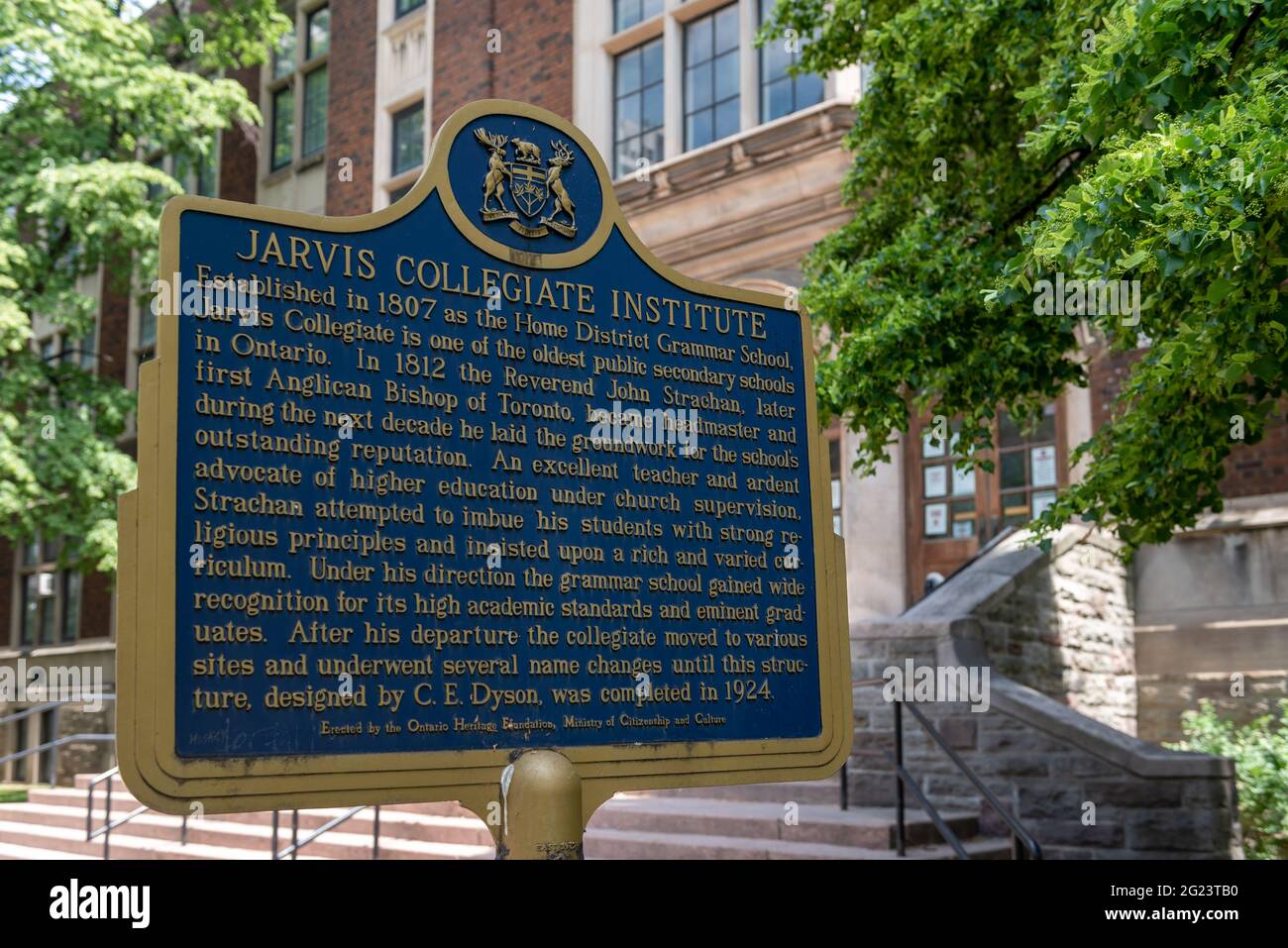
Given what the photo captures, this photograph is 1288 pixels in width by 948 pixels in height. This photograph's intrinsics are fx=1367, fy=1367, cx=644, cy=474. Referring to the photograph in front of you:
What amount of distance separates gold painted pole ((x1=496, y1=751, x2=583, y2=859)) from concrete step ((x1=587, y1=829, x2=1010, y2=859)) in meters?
5.03

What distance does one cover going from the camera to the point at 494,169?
5.03 meters

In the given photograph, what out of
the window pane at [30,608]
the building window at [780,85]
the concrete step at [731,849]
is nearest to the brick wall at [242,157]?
the window pane at [30,608]

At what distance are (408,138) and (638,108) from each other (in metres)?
5.42

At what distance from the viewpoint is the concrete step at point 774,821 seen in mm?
9523

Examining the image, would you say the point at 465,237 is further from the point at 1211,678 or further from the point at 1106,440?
the point at 1211,678

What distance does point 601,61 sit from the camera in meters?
19.4

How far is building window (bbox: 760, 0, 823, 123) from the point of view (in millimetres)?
16594

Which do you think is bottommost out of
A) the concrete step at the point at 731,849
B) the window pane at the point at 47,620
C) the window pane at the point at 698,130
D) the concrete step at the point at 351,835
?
the concrete step at the point at 351,835

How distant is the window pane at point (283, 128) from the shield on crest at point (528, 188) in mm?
21321

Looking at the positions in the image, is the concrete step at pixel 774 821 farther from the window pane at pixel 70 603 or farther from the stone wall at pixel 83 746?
the window pane at pixel 70 603

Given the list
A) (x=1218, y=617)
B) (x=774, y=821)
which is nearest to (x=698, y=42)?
(x=1218, y=617)

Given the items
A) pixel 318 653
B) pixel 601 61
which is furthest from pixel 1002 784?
pixel 601 61

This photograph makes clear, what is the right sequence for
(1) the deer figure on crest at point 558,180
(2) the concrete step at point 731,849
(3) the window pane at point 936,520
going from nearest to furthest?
1. (1) the deer figure on crest at point 558,180
2. (2) the concrete step at point 731,849
3. (3) the window pane at point 936,520

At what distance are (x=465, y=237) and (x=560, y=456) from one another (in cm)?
87
